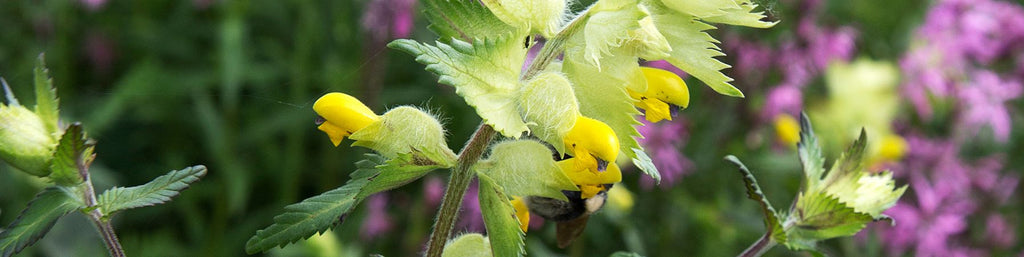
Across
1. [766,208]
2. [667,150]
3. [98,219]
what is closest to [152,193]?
[98,219]

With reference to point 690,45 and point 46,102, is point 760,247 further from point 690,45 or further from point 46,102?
point 46,102

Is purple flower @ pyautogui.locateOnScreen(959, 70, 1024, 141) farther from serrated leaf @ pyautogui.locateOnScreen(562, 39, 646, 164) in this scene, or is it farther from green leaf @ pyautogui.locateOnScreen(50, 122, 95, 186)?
green leaf @ pyautogui.locateOnScreen(50, 122, 95, 186)

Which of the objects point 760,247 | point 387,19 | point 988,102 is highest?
point 760,247

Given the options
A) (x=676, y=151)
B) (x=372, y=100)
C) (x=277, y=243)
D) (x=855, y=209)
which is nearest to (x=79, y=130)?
(x=277, y=243)

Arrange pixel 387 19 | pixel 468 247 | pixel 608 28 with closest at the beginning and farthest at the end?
1. pixel 608 28
2. pixel 468 247
3. pixel 387 19

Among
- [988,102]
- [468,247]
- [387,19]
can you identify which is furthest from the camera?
[988,102]

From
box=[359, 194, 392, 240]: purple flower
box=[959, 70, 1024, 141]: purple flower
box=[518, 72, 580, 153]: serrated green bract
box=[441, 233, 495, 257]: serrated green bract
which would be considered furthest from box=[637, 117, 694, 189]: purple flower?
box=[518, 72, 580, 153]: serrated green bract

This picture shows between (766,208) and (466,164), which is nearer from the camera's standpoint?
(466,164)

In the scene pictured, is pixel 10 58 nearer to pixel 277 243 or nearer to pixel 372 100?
pixel 372 100
